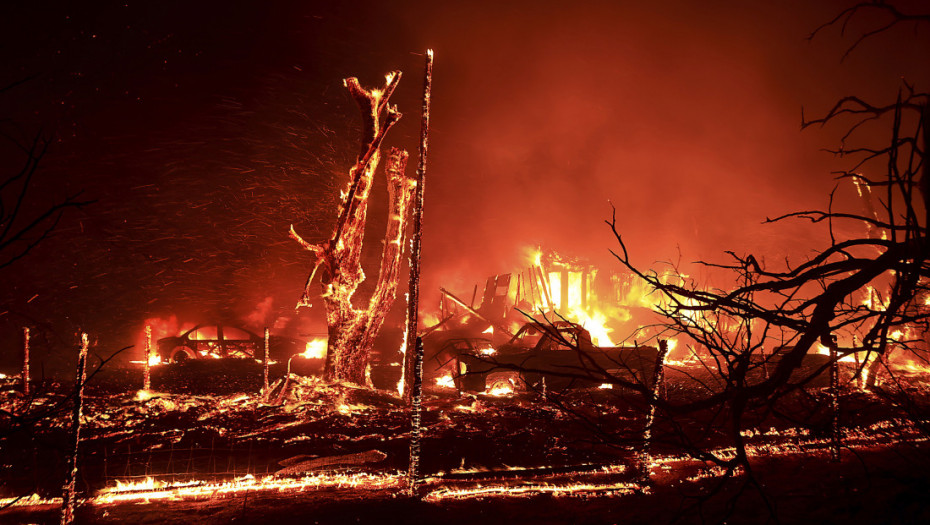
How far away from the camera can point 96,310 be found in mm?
15188

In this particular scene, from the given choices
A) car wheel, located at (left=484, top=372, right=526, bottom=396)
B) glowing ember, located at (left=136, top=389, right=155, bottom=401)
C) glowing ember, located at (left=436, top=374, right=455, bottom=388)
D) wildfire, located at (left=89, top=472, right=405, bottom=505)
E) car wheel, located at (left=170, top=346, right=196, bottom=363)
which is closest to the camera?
wildfire, located at (left=89, top=472, right=405, bottom=505)

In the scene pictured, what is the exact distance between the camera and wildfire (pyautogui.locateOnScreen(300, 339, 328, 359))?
17312mm

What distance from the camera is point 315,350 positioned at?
17750 millimetres

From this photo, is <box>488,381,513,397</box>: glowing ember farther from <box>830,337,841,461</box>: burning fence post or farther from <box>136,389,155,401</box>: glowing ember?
<box>136,389,155,401</box>: glowing ember

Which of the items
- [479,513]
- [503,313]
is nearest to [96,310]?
[503,313]

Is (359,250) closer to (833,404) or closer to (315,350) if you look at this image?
(833,404)

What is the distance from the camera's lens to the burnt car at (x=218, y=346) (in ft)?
53.4

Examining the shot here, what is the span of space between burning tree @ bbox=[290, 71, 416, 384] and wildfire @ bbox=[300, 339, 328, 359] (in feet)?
24.2

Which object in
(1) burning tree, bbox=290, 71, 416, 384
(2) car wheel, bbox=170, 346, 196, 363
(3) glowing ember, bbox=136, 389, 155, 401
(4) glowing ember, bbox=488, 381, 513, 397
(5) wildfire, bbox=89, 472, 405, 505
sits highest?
(1) burning tree, bbox=290, 71, 416, 384

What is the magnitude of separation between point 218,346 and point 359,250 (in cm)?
1003

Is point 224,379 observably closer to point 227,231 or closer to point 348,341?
point 348,341

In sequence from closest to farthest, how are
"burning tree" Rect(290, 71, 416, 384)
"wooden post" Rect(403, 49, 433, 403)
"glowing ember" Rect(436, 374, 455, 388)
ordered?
"wooden post" Rect(403, 49, 433, 403) → "burning tree" Rect(290, 71, 416, 384) → "glowing ember" Rect(436, 374, 455, 388)

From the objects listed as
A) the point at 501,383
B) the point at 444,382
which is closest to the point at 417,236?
the point at 501,383

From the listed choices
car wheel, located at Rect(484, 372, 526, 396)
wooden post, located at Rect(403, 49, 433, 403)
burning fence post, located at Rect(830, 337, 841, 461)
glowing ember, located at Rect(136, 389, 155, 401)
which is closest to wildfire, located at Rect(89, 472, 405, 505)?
wooden post, located at Rect(403, 49, 433, 403)
